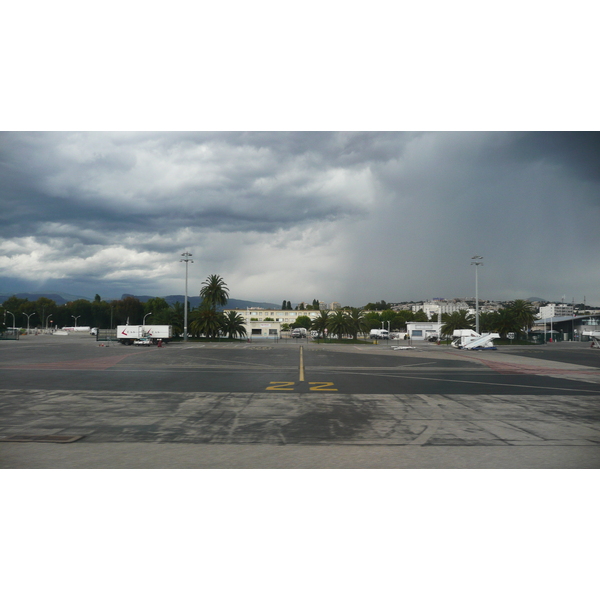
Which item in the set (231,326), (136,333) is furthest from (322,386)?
(231,326)

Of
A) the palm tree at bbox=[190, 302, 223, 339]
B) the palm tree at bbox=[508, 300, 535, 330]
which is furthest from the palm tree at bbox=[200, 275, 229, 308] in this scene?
the palm tree at bbox=[508, 300, 535, 330]

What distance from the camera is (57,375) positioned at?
2122cm

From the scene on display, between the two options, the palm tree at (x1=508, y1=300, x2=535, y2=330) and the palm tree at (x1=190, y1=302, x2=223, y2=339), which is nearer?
the palm tree at (x1=508, y1=300, x2=535, y2=330)

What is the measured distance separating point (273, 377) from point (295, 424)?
10.6 meters

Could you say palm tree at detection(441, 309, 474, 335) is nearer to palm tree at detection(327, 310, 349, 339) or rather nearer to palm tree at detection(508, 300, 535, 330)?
palm tree at detection(508, 300, 535, 330)

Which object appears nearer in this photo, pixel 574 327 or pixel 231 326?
pixel 231 326

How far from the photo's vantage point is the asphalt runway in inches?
320

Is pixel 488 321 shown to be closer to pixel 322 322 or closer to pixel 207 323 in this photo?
pixel 322 322

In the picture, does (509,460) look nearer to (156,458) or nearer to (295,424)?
(295,424)

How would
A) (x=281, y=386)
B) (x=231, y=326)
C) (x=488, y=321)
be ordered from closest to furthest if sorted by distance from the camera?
(x=281, y=386) → (x=488, y=321) → (x=231, y=326)

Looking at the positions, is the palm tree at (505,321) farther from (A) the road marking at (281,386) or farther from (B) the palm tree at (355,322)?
(A) the road marking at (281,386)

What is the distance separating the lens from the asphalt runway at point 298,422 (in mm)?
8141

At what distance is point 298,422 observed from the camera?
11.0 meters

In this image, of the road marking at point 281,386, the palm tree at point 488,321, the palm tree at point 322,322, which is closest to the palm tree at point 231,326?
the palm tree at point 322,322
